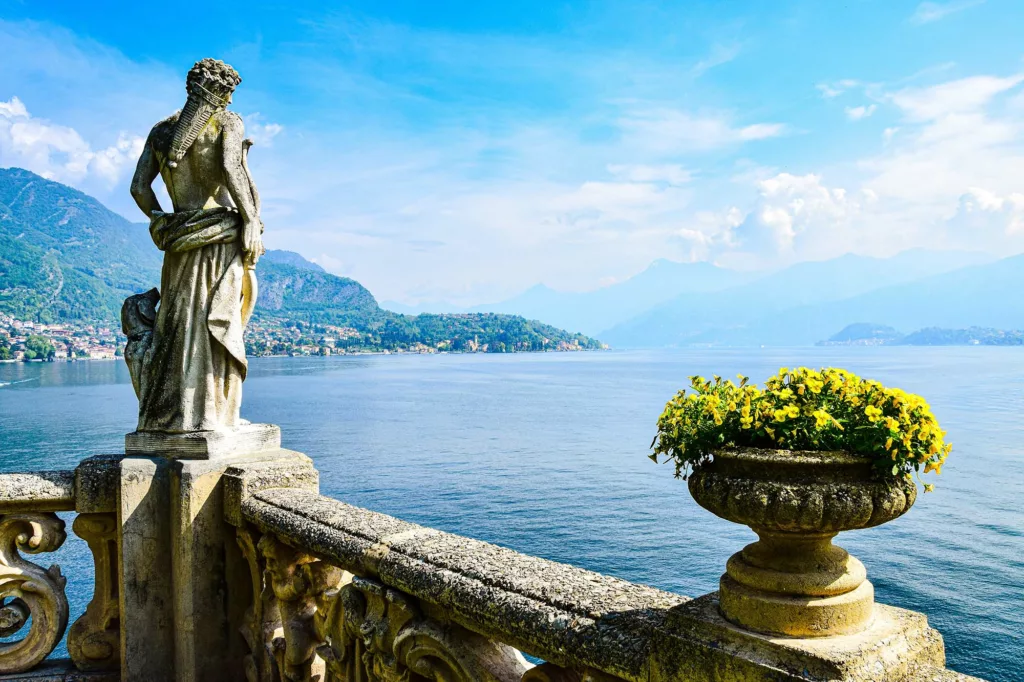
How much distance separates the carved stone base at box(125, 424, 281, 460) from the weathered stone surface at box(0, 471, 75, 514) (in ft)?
1.20

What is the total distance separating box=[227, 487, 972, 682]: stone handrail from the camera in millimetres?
2029

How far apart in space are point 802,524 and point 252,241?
Answer: 366cm

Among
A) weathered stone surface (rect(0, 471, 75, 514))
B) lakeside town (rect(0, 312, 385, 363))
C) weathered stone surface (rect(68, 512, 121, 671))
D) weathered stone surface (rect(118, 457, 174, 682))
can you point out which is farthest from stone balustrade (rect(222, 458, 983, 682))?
lakeside town (rect(0, 312, 385, 363))

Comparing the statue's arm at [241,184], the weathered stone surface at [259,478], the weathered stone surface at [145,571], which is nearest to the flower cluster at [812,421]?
the weathered stone surface at [259,478]

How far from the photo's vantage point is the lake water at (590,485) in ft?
87.9

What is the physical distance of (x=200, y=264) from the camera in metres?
4.62

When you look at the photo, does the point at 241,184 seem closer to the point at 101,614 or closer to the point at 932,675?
the point at 101,614

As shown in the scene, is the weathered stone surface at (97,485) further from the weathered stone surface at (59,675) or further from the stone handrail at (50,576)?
the weathered stone surface at (59,675)

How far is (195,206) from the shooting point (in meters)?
4.75

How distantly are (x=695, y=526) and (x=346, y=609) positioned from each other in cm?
3172

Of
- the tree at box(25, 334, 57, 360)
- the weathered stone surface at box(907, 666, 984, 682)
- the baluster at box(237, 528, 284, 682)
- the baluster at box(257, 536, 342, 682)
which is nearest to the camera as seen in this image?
the weathered stone surface at box(907, 666, 984, 682)

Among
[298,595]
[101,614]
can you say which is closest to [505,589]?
[298,595]

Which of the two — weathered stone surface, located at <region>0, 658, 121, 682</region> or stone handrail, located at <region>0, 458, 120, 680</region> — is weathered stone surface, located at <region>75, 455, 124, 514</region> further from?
weathered stone surface, located at <region>0, 658, 121, 682</region>

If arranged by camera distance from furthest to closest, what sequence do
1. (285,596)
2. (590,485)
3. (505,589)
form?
1. (590,485)
2. (285,596)
3. (505,589)
